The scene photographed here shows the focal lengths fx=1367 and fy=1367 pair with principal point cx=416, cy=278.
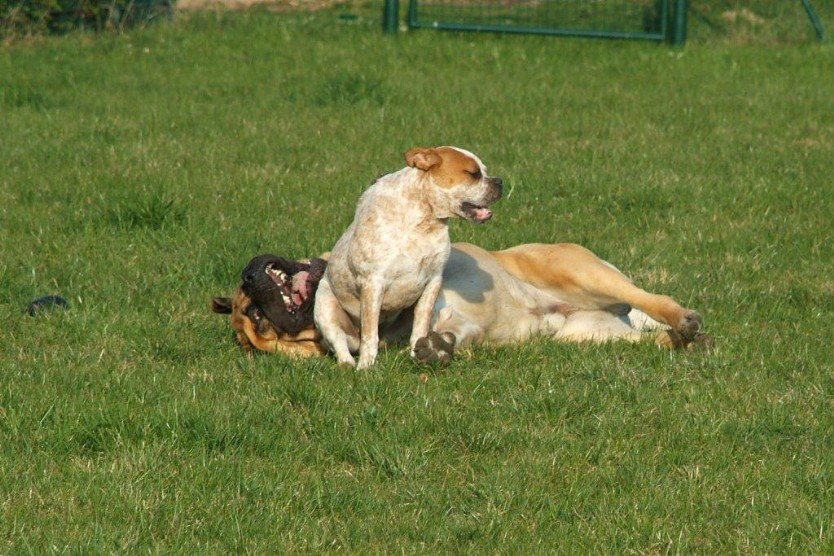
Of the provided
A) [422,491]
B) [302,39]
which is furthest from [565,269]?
[302,39]

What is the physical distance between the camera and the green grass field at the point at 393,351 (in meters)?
4.74

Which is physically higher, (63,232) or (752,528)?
(752,528)

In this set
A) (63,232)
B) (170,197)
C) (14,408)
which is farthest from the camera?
(170,197)

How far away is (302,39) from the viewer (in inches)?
598

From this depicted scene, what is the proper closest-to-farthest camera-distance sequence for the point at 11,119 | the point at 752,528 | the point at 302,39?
1. the point at 752,528
2. the point at 11,119
3. the point at 302,39

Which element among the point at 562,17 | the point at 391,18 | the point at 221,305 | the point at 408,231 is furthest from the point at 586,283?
the point at 562,17

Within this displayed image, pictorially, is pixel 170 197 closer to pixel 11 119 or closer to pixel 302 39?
pixel 11 119

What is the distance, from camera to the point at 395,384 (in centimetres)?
592

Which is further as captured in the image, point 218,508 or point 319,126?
point 319,126

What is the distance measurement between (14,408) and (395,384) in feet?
5.21

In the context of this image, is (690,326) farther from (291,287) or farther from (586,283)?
(291,287)

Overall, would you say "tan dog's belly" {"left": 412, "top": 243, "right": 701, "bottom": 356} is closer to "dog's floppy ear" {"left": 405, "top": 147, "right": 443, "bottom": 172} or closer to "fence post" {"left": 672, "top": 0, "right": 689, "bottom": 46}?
"dog's floppy ear" {"left": 405, "top": 147, "right": 443, "bottom": 172}

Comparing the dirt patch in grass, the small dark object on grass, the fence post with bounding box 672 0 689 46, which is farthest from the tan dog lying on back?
the dirt patch in grass

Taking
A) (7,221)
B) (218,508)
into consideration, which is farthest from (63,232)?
(218,508)
